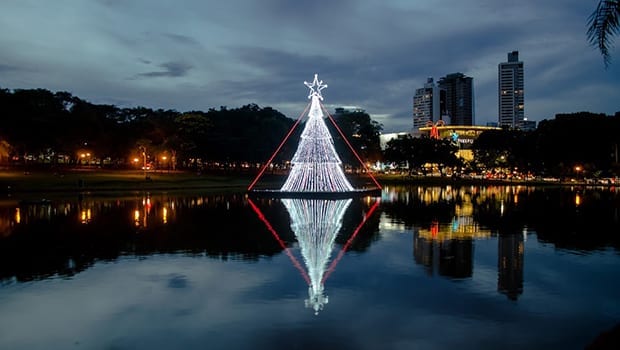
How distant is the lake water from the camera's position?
841 cm

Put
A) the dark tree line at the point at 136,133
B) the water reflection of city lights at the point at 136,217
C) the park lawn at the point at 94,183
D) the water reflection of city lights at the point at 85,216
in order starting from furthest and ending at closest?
the dark tree line at the point at 136,133 < the park lawn at the point at 94,183 < the water reflection of city lights at the point at 85,216 < the water reflection of city lights at the point at 136,217

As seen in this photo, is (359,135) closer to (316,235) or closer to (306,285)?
(316,235)

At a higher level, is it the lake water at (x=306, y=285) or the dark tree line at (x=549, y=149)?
the dark tree line at (x=549, y=149)

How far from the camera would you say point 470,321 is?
9000 mm

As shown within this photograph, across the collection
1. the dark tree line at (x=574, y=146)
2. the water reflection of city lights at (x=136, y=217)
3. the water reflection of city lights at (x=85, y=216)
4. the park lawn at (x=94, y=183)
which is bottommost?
the water reflection of city lights at (x=136, y=217)

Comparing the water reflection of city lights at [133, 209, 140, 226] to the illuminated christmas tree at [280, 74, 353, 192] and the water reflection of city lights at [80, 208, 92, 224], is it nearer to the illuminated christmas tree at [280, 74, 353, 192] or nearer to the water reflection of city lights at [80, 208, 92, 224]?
the water reflection of city lights at [80, 208, 92, 224]

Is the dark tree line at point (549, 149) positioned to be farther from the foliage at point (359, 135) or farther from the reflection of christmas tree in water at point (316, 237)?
the reflection of christmas tree in water at point (316, 237)

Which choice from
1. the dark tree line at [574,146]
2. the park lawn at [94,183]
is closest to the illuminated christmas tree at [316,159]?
the park lawn at [94,183]

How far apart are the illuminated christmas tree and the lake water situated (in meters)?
17.4

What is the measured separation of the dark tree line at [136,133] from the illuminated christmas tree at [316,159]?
121ft

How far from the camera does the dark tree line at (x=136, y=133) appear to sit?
63.6m

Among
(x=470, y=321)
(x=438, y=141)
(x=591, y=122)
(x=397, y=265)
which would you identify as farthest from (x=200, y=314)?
(x=438, y=141)

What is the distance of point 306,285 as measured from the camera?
1158cm

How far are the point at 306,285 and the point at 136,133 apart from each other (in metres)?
73.0
